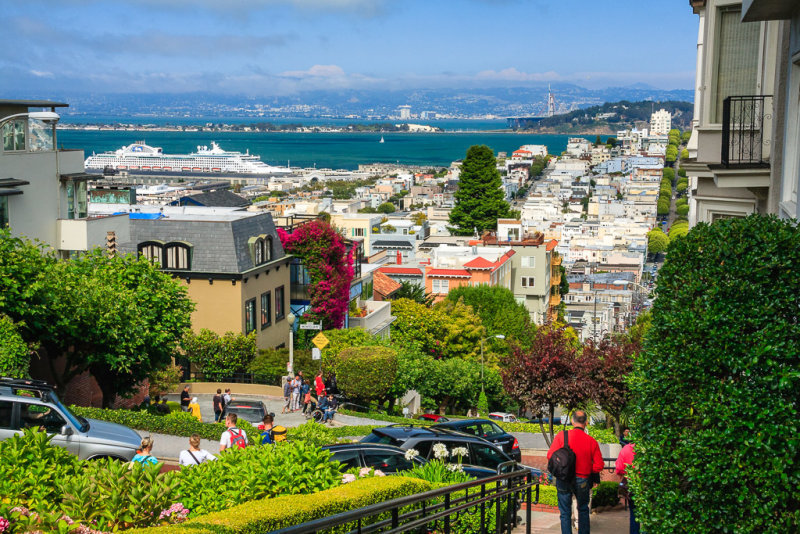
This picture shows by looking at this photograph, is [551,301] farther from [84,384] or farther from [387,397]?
[84,384]

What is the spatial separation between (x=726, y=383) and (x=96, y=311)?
19.4 meters

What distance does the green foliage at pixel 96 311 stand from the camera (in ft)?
71.0

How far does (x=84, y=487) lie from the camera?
7.78 meters

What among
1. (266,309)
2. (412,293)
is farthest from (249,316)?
(412,293)

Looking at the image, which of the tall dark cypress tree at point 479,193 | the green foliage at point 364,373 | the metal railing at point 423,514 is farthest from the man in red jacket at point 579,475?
the tall dark cypress tree at point 479,193

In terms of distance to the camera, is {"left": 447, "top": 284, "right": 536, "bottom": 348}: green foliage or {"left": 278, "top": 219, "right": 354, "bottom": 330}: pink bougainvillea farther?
{"left": 447, "top": 284, "right": 536, "bottom": 348}: green foliage

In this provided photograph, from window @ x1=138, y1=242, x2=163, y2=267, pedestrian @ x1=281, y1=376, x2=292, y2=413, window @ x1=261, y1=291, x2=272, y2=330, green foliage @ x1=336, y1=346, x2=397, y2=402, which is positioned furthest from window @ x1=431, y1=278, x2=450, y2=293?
pedestrian @ x1=281, y1=376, x2=292, y2=413

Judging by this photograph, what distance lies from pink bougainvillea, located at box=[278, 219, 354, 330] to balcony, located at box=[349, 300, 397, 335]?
9.64 feet

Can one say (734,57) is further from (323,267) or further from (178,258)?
(323,267)

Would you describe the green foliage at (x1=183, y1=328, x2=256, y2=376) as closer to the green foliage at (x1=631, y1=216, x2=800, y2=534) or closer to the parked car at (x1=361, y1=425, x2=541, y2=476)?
the parked car at (x1=361, y1=425, x2=541, y2=476)

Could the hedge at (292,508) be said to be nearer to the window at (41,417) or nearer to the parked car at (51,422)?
the parked car at (51,422)

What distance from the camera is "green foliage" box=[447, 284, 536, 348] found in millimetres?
62281

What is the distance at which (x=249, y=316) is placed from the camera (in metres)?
39.0

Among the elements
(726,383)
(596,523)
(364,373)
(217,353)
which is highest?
(726,383)
